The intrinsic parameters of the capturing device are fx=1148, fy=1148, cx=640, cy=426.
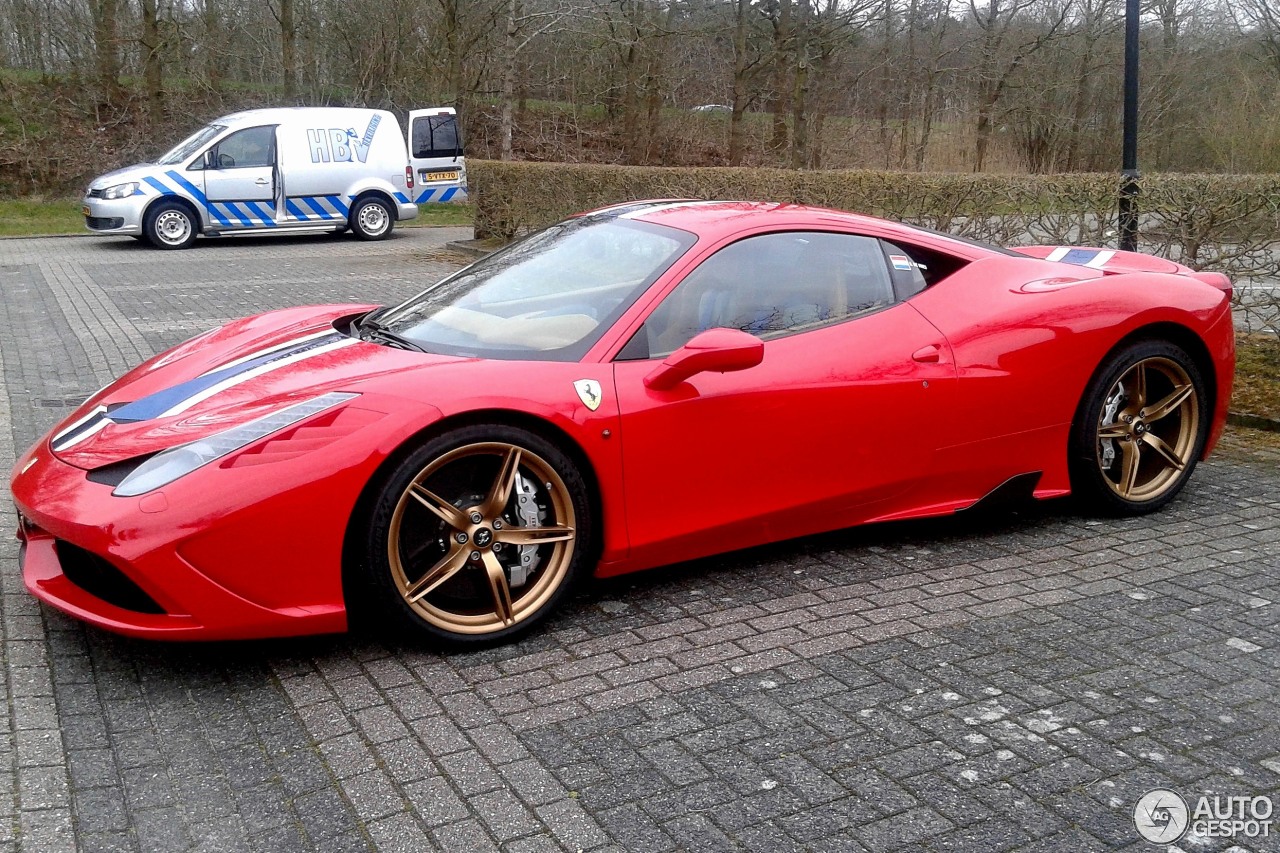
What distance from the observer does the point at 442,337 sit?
13.6ft

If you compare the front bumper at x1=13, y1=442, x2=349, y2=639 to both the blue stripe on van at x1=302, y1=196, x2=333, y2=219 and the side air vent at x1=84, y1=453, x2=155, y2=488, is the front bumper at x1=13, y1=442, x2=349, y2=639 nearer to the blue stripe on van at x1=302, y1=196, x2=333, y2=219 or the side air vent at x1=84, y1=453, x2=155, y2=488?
the side air vent at x1=84, y1=453, x2=155, y2=488

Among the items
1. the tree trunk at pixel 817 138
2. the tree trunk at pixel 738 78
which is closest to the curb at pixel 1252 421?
the tree trunk at pixel 738 78

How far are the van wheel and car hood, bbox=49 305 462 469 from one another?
1536 centimetres

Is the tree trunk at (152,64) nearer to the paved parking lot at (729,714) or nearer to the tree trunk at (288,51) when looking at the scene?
the tree trunk at (288,51)

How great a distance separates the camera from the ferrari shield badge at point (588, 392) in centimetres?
379

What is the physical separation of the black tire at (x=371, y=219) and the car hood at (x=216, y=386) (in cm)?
1536

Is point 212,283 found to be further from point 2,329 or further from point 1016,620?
point 1016,620

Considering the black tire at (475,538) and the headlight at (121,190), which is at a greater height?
the headlight at (121,190)

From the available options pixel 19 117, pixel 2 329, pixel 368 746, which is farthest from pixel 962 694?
pixel 19 117

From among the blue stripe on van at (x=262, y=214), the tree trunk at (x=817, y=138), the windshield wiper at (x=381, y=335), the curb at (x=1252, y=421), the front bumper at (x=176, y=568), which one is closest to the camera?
the front bumper at (x=176, y=568)

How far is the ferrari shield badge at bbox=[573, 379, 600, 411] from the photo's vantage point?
12.4 feet

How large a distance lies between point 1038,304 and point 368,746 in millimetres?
3163

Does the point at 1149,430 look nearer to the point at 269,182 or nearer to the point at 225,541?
the point at 225,541

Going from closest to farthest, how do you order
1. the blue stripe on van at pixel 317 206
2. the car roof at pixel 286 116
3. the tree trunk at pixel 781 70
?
1. the car roof at pixel 286 116
2. the blue stripe on van at pixel 317 206
3. the tree trunk at pixel 781 70
